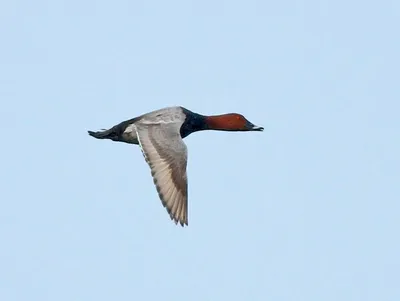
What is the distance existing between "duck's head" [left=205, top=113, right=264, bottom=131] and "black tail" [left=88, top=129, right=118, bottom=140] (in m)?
1.92

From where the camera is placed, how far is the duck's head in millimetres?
22438

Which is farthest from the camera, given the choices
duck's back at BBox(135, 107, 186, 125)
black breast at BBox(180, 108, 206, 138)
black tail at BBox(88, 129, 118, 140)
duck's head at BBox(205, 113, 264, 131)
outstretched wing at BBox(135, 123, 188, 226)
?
duck's head at BBox(205, 113, 264, 131)

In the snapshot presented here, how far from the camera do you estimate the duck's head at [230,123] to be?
883 inches

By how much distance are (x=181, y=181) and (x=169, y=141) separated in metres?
0.87

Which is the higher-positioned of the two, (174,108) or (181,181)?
(174,108)

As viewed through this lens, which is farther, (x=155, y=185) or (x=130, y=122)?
(x=130, y=122)

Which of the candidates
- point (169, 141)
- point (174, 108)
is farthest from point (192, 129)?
point (169, 141)

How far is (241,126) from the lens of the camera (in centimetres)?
2275

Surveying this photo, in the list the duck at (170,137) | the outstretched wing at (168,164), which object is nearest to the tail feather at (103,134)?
the duck at (170,137)

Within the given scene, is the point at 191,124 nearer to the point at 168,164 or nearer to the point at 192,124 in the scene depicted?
the point at 192,124

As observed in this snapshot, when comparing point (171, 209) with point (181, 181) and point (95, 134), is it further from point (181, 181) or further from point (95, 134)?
point (95, 134)

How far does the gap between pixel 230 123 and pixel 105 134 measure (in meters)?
2.53

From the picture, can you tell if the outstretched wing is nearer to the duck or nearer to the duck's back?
the duck

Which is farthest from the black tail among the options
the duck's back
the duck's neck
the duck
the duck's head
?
the duck's head
